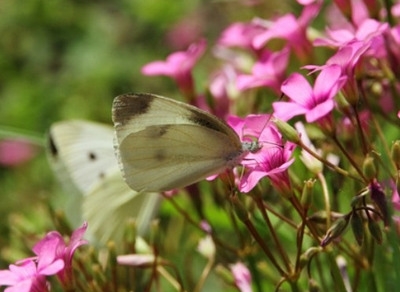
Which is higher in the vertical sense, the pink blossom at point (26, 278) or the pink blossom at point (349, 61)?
the pink blossom at point (349, 61)

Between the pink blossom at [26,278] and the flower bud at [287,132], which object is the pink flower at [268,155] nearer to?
the flower bud at [287,132]

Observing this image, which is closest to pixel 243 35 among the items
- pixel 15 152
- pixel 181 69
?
pixel 181 69

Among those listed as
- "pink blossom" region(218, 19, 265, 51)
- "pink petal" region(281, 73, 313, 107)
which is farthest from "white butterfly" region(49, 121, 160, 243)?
"pink petal" region(281, 73, 313, 107)

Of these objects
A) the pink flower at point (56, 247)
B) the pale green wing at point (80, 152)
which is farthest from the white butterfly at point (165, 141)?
the pale green wing at point (80, 152)

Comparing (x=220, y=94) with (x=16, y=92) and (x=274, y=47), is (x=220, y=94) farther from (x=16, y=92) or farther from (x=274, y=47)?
(x=16, y=92)

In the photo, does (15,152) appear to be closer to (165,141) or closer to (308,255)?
(165,141)

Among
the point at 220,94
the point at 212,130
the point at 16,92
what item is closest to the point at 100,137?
the point at 220,94

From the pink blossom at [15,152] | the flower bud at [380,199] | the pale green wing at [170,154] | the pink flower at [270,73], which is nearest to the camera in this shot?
the flower bud at [380,199]
